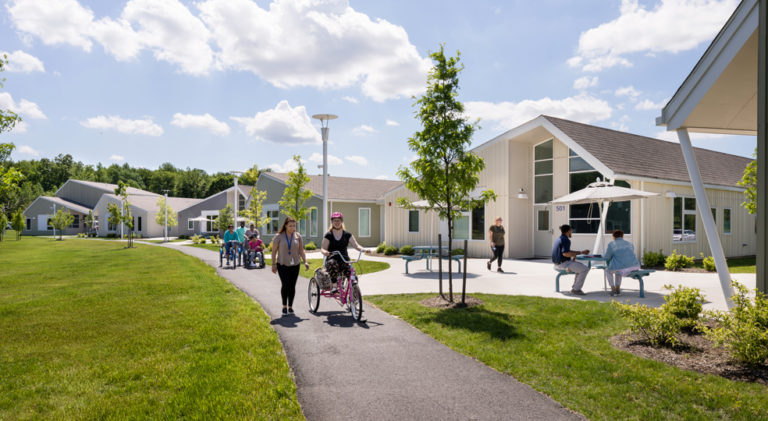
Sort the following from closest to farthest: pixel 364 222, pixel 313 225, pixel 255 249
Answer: pixel 255 249 < pixel 313 225 < pixel 364 222

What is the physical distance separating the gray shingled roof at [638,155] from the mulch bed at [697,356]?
37.3ft

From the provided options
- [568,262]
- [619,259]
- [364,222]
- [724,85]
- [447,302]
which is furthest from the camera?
[364,222]

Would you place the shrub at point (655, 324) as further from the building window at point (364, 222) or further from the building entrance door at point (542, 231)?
the building window at point (364, 222)

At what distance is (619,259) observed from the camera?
32.9ft

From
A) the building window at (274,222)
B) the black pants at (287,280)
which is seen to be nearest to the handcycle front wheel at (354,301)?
the black pants at (287,280)

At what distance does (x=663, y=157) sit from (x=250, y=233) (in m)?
17.6

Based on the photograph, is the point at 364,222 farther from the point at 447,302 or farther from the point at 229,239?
the point at 447,302

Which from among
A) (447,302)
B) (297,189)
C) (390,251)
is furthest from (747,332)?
(297,189)

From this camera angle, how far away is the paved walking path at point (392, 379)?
4203 millimetres

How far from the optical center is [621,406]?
4.24m

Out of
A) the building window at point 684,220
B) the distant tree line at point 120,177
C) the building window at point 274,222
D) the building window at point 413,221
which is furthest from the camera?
the distant tree line at point 120,177

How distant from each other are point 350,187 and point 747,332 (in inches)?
1165

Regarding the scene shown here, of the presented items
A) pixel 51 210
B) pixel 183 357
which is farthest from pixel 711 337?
pixel 51 210

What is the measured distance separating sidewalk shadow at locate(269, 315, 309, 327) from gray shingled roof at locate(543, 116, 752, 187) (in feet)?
41.9
